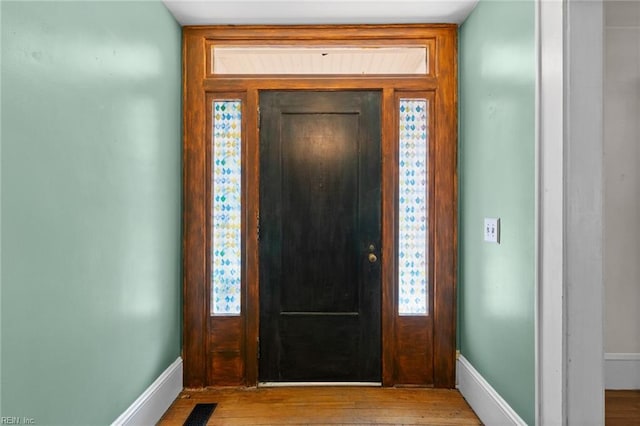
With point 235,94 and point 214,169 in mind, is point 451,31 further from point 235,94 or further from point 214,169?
point 214,169

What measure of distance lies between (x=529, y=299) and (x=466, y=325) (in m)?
0.88

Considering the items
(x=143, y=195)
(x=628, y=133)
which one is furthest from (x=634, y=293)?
(x=143, y=195)

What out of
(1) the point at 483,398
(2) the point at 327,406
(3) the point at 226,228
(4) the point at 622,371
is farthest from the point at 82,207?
Result: (4) the point at 622,371

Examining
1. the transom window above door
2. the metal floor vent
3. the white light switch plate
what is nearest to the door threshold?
the metal floor vent

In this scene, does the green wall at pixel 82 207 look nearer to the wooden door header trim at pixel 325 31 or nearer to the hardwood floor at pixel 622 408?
the wooden door header trim at pixel 325 31

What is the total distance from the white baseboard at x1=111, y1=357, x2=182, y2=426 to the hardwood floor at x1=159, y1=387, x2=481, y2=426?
6cm

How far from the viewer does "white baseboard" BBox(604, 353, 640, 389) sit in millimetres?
2697

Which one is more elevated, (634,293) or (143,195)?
(143,195)

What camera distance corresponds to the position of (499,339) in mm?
2133

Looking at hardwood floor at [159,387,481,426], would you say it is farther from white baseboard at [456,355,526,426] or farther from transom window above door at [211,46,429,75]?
transom window above door at [211,46,429,75]

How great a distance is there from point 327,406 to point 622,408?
1756 mm

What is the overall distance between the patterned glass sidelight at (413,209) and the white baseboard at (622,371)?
126 cm

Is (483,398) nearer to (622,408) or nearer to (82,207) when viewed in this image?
(622,408)

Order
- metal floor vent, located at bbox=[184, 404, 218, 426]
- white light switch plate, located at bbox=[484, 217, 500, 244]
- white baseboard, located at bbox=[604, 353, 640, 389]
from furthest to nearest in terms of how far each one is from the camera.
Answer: white baseboard, located at bbox=[604, 353, 640, 389] → metal floor vent, located at bbox=[184, 404, 218, 426] → white light switch plate, located at bbox=[484, 217, 500, 244]
